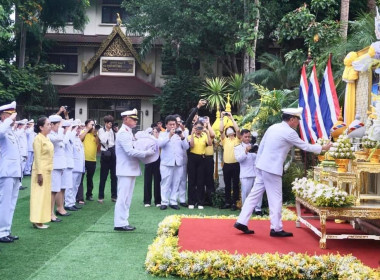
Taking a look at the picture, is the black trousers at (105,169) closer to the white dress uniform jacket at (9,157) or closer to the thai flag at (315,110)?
the white dress uniform jacket at (9,157)

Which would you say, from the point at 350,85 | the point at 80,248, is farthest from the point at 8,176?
the point at 350,85

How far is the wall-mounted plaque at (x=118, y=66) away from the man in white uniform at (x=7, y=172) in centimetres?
1763

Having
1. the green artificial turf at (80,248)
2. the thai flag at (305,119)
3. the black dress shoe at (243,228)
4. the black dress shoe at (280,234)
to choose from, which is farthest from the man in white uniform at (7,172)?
the thai flag at (305,119)

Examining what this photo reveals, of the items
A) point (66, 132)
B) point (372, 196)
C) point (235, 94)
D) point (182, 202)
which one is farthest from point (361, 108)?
point (235, 94)

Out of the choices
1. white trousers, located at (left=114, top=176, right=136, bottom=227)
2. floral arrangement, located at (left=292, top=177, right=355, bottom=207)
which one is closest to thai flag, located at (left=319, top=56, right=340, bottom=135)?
floral arrangement, located at (left=292, top=177, right=355, bottom=207)

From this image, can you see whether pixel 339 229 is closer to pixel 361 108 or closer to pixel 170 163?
pixel 361 108

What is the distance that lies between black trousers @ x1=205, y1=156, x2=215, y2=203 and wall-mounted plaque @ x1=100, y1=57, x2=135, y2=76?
14.9 meters

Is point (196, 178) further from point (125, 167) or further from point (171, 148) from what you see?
point (125, 167)

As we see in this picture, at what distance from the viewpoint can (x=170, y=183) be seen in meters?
9.52

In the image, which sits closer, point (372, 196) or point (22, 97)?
point (372, 196)

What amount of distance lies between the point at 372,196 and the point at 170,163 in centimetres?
424

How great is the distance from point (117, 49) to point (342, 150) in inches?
736

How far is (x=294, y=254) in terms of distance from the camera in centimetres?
512

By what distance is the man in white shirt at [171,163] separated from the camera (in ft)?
30.7
